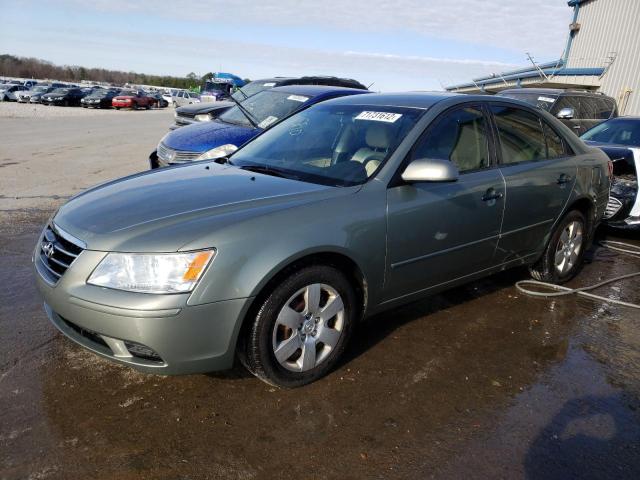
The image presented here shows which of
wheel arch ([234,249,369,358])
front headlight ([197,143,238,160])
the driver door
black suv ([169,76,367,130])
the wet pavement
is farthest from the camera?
black suv ([169,76,367,130])

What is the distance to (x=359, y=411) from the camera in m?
2.79

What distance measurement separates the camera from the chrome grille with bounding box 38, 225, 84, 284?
2.70m

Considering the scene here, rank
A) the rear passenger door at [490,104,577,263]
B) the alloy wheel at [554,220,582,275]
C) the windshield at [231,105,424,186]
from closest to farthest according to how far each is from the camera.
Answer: the windshield at [231,105,424,186] → the rear passenger door at [490,104,577,263] → the alloy wheel at [554,220,582,275]

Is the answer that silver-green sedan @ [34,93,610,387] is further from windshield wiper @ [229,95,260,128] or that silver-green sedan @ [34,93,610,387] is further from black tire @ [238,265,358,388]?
windshield wiper @ [229,95,260,128]

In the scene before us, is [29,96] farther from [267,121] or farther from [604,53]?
[267,121]

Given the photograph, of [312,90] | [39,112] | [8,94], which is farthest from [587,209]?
[8,94]

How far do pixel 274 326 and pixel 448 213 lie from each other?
1.43 m

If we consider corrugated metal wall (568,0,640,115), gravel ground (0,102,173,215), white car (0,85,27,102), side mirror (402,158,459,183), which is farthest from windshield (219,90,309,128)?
→ white car (0,85,27,102)

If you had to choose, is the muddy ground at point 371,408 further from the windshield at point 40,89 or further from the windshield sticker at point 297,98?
the windshield at point 40,89

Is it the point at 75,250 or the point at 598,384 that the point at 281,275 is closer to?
the point at 75,250

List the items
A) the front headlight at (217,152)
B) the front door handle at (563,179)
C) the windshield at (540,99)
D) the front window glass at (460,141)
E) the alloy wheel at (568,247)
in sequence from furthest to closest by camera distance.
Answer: the windshield at (540,99), the front headlight at (217,152), the alloy wheel at (568,247), the front door handle at (563,179), the front window glass at (460,141)

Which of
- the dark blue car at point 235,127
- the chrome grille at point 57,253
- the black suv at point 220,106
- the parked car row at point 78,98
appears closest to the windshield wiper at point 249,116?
the dark blue car at point 235,127

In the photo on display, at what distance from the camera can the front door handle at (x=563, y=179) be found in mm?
4344

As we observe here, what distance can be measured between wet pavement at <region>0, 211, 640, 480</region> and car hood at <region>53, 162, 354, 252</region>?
34.6 inches
